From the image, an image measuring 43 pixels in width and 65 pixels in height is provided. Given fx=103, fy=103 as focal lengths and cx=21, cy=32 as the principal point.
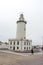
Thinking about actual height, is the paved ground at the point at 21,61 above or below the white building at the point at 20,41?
below

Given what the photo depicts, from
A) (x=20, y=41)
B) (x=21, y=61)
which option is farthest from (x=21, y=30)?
(x=21, y=61)

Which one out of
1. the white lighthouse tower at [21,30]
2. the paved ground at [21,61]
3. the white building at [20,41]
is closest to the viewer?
the paved ground at [21,61]

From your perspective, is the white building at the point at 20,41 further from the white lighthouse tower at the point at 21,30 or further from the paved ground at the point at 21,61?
the paved ground at the point at 21,61

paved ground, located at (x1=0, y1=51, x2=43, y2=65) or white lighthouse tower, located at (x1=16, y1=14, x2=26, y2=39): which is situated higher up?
white lighthouse tower, located at (x1=16, y1=14, x2=26, y2=39)

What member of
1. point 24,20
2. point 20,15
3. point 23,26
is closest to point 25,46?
point 23,26

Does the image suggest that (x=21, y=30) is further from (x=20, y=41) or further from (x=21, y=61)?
(x=21, y=61)

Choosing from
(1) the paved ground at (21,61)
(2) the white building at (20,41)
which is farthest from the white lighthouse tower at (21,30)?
(1) the paved ground at (21,61)

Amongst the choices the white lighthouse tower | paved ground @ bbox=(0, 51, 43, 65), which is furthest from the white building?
paved ground @ bbox=(0, 51, 43, 65)

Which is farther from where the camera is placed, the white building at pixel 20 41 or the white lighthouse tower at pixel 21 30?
the white lighthouse tower at pixel 21 30

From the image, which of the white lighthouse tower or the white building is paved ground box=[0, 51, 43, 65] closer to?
the white building

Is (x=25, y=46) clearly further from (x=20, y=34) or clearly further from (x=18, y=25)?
(x=18, y=25)

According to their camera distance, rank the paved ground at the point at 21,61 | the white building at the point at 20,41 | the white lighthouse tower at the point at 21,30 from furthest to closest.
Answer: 1. the white lighthouse tower at the point at 21,30
2. the white building at the point at 20,41
3. the paved ground at the point at 21,61

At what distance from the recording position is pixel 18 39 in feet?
92.9

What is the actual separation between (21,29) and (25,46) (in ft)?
16.0
